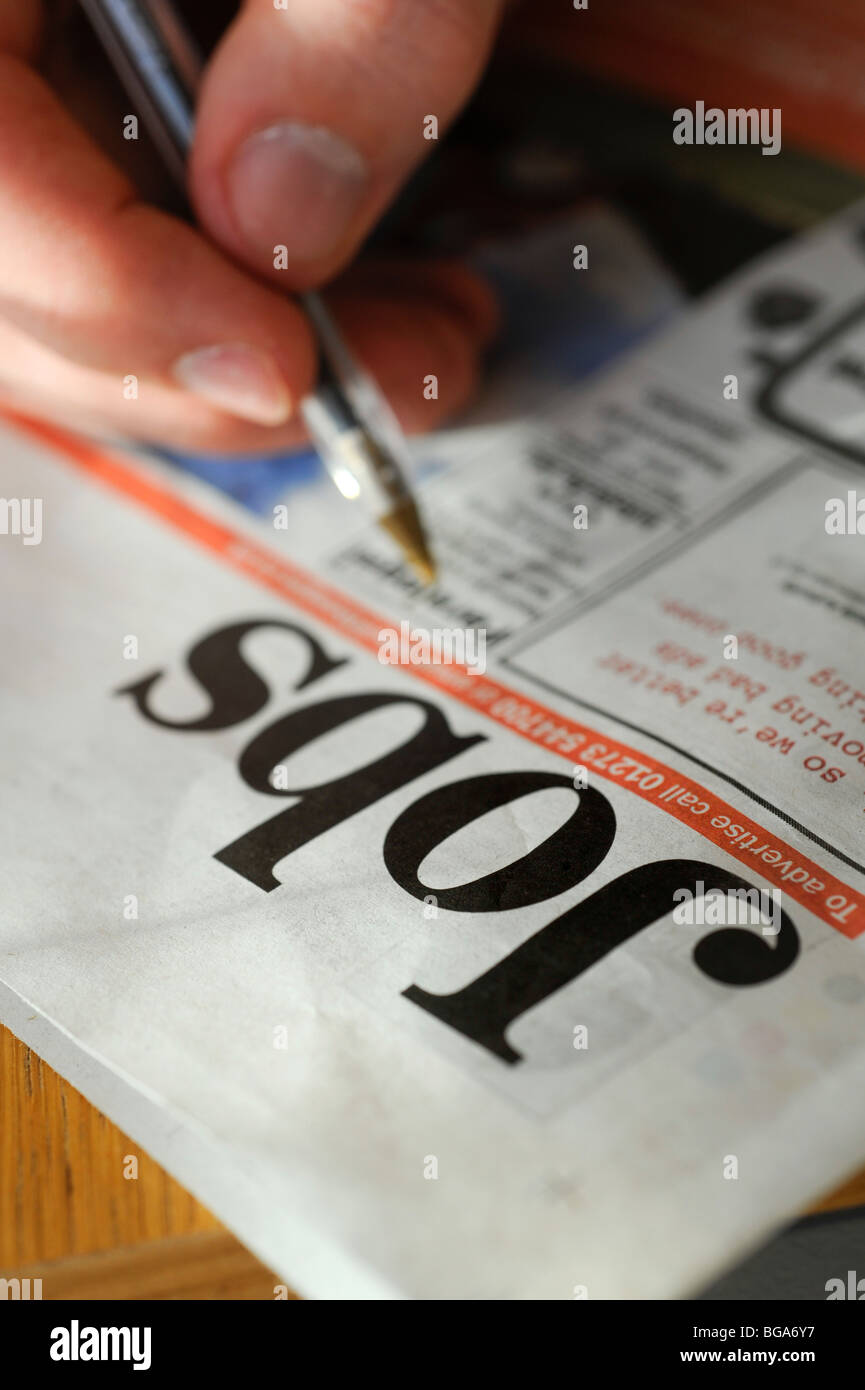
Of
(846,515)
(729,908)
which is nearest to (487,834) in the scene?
(729,908)

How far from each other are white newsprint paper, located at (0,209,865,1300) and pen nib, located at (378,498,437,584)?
1 cm

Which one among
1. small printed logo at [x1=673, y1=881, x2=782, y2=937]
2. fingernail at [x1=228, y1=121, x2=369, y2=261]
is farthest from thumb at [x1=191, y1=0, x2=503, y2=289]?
small printed logo at [x1=673, y1=881, x2=782, y2=937]

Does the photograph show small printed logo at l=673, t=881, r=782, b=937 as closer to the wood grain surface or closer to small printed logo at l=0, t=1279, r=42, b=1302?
the wood grain surface

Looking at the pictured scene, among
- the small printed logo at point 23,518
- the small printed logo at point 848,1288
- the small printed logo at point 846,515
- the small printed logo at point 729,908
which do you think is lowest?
the small printed logo at point 848,1288

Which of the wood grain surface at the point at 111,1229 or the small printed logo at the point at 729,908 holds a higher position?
the small printed logo at the point at 729,908

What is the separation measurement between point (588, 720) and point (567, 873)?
0.06m

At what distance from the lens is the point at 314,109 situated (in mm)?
387

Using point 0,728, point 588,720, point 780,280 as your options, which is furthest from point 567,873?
point 780,280

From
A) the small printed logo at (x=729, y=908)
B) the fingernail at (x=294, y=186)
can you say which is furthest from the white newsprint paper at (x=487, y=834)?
the fingernail at (x=294, y=186)

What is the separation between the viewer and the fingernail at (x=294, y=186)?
39cm
